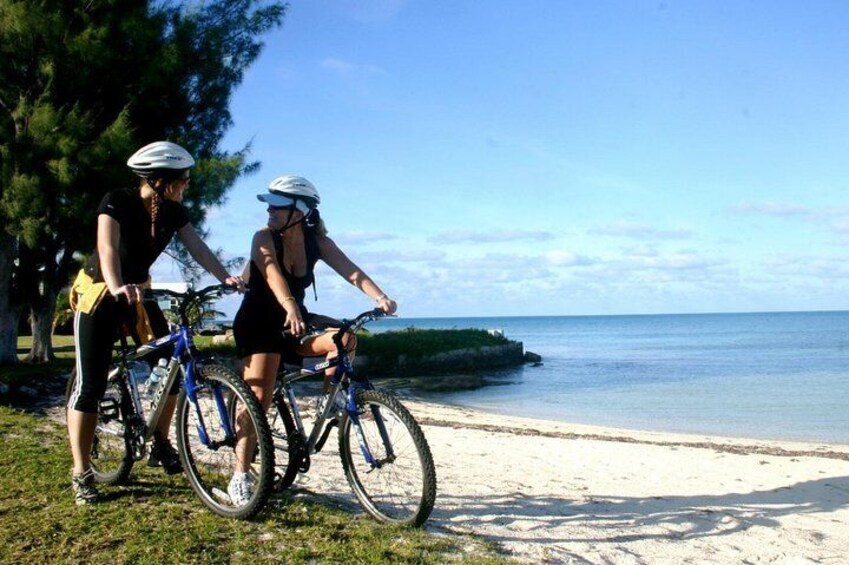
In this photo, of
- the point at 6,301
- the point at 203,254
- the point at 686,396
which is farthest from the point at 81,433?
the point at 686,396

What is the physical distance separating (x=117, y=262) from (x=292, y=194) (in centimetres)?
107

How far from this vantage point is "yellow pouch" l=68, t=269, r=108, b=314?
474cm

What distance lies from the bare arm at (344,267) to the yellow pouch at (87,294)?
133 centimetres

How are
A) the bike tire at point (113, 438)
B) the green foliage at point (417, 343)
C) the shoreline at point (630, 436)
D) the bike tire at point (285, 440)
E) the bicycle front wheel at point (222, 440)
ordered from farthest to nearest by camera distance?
the green foliage at point (417, 343) < the shoreline at point (630, 436) < the bike tire at point (113, 438) < the bike tire at point (285, 440) < the bicycle front wheel at point (222, 440)

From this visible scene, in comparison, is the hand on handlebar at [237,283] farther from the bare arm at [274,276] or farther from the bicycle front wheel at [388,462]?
the bicycle front wheel at [388,462]

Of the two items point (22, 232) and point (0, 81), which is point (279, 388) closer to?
point (22, 232)

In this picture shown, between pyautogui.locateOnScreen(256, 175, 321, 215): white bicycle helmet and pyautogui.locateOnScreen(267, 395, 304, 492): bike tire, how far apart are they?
1213 mm

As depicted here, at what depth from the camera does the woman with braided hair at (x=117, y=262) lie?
472 cm

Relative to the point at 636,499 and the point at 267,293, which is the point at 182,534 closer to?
the point at 267,293

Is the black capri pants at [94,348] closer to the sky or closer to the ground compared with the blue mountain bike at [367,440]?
closer to the sky

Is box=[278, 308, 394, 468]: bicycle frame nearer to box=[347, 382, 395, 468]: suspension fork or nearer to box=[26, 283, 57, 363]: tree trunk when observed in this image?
box=[347, 382, 395, 468]: suspension fork

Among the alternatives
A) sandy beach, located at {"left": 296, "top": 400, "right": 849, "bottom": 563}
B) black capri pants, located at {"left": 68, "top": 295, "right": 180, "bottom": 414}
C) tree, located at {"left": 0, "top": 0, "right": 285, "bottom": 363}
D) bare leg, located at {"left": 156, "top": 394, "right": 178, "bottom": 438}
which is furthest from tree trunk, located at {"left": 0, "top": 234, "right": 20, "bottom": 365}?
black capri pants, located at {"left": 68, "top": 295, "right": 180, "bottom": 414}

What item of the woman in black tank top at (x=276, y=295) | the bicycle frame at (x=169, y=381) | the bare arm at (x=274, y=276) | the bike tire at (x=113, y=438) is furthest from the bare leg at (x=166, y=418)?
the bare arm at (x=274, y=276)

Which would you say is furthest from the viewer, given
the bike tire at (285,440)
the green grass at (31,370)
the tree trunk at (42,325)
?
the tree trunk at (42,325)
